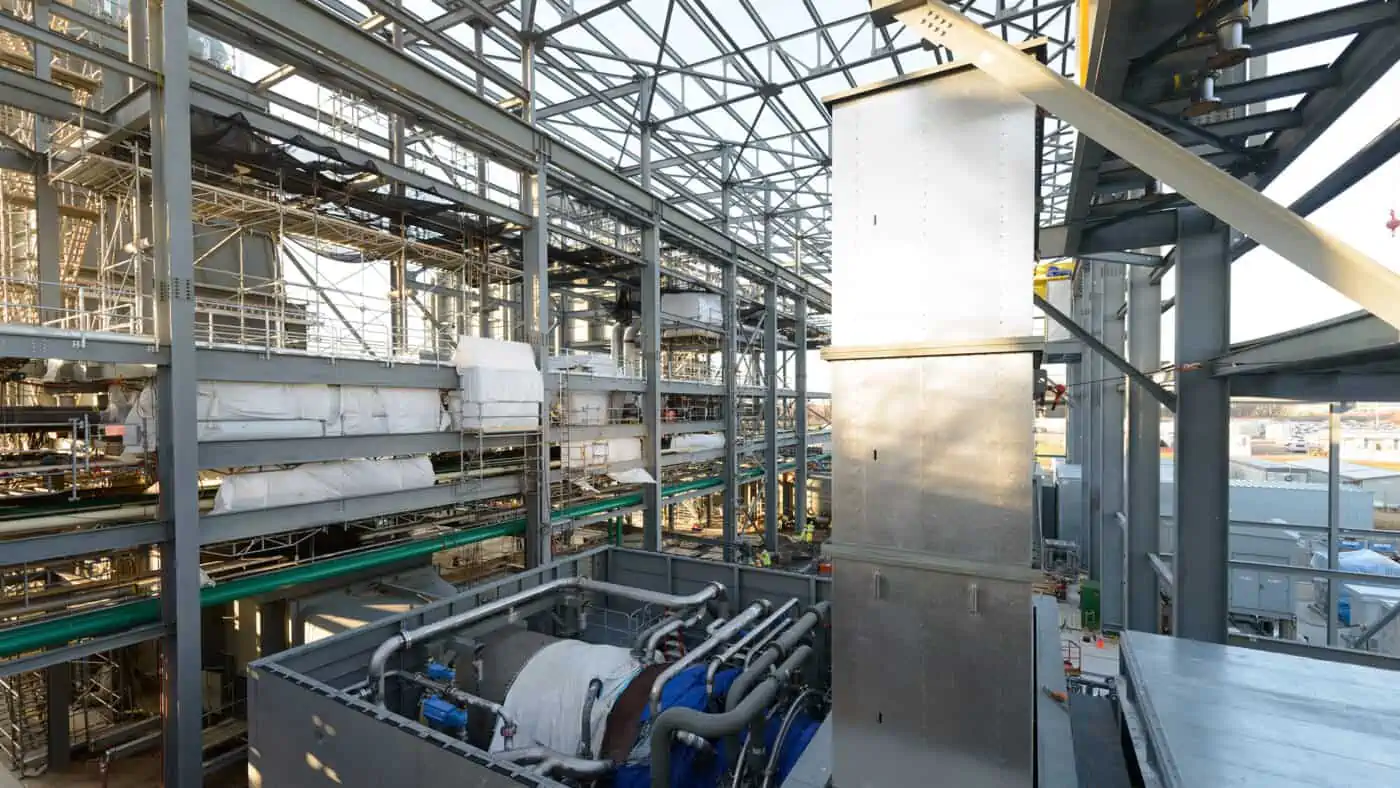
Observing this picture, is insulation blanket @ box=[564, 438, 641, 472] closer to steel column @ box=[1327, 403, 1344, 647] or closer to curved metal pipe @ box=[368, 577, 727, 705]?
curved metal pipe @ box=[368, 577, 727, 705]

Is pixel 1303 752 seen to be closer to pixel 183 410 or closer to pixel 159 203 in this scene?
pixel 183 410

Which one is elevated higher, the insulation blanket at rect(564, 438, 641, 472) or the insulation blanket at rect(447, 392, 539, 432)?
the insulation blanket at rect(447, 392, 539, 432)

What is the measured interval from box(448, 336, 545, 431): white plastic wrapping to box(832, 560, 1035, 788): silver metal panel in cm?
813

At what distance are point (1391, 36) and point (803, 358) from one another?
20.9m

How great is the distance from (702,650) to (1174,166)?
16.4ft

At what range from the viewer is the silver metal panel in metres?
2.60

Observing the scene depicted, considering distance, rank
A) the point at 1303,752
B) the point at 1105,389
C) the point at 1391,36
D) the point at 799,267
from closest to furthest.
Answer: the point at 1303,752
the point at 1391,36
the point at 1105,389
the point at 799,267

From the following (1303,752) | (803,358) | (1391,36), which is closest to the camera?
(1303,752)

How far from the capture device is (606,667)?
5.54 metres

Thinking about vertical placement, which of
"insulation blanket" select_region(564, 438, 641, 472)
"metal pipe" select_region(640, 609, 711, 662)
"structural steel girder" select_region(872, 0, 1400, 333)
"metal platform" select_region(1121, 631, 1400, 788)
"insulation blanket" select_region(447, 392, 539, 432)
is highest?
"structural steel girder" select_region(872, 0, 1400, 333)

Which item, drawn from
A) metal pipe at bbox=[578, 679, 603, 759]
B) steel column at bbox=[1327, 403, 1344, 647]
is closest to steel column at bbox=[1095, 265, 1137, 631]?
steel column at bbox=[1327, 403, 1344, 647]

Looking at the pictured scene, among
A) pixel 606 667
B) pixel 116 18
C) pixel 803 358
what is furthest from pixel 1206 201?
pixel 803 358

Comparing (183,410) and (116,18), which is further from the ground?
(116,18)

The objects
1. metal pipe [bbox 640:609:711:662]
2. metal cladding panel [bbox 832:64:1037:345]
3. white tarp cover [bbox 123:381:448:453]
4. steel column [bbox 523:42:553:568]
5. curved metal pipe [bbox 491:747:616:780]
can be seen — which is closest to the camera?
metal cladding panel [bbox 832:64:1037:345]
